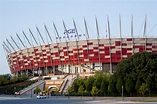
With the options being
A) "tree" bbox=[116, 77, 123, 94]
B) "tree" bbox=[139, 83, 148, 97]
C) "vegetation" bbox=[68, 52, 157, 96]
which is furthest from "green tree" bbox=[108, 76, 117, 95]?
"tree" bbox=[139, 83, 148, 97]

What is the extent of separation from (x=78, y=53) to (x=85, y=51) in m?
2.82

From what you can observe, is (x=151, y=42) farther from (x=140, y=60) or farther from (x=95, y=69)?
(x=140, y=60)

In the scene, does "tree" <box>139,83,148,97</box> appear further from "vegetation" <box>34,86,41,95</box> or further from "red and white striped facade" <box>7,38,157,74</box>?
"vegetation" <box>34,86,41,95</box>

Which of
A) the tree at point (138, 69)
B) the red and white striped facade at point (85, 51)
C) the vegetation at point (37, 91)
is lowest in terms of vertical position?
the vegetation at point (37, 91)

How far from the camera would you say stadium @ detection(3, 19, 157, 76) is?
127 metres

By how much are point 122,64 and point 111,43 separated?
33289mm

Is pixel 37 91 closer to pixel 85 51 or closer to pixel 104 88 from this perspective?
pixel 85 51

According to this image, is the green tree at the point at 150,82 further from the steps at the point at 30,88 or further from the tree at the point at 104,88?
the steps at the point at 30,88

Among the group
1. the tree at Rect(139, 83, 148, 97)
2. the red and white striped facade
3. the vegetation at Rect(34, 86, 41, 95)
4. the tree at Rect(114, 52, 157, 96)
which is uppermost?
the red and white striped facade

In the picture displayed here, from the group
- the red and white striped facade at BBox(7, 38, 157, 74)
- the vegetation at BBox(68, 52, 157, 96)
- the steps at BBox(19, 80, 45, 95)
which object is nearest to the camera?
the vegetation at BBox(68, 52, 157, 96)

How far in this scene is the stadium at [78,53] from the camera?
12725cm

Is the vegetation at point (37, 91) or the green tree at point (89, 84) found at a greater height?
the green tree at point (89, 84)

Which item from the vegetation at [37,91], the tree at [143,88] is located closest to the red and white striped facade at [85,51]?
the vegetation at [37,91]

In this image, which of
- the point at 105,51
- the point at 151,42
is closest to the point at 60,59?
the point at 105,51
